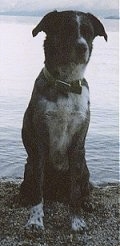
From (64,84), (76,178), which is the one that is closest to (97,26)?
(64,84)

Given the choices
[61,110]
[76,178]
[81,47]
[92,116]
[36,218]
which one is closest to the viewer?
[81,47]

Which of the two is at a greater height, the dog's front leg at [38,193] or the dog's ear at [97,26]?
the dog's ear at [97,26]

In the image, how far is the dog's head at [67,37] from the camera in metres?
6.12

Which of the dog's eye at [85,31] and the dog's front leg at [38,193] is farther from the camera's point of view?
the dog's front leg at [38,193]

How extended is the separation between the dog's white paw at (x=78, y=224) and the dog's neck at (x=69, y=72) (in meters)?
1.48

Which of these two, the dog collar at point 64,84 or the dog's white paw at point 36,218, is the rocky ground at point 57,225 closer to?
the dog's white paw at point 36,218

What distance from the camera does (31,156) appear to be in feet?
22.3

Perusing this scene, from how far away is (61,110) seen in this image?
6375 mm

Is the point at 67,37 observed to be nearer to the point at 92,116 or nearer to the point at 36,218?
the point at 36,218

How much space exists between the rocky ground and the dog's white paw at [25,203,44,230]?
0.07m

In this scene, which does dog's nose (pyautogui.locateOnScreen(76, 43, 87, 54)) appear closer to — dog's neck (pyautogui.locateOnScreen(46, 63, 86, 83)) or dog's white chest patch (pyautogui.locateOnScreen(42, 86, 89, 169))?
dog's neck (pyautogui.locateOnScreen(46, 63, 86, 83))

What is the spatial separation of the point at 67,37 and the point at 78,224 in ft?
6.51

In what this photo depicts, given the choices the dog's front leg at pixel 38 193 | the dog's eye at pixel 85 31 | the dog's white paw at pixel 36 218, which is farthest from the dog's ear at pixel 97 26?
the dog's white paw at pixel 36 218

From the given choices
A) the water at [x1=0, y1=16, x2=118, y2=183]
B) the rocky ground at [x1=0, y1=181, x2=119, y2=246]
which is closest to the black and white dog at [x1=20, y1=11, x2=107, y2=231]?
the rocky ground at [x1=0, y1=181, x2=119, y2=246]
